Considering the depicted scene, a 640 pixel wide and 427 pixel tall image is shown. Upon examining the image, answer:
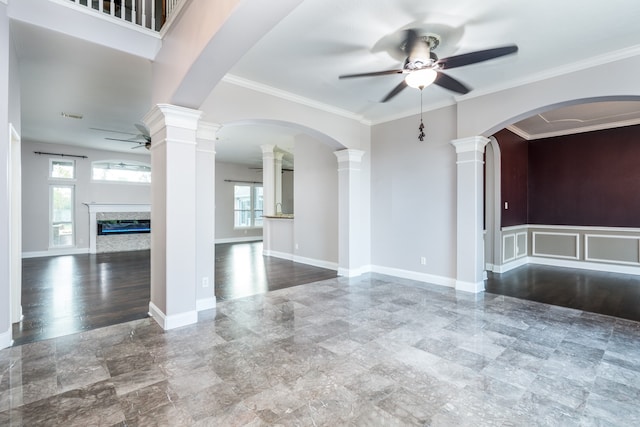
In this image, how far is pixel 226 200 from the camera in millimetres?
11242

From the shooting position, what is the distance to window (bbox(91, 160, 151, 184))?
349 inches

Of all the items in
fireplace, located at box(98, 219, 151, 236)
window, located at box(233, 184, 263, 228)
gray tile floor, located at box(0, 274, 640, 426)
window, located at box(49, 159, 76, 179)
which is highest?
window, located at box(49, 159, 76, 179)

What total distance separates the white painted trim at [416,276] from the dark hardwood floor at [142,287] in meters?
0.60

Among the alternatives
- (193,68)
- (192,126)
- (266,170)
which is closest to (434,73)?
(193,68)

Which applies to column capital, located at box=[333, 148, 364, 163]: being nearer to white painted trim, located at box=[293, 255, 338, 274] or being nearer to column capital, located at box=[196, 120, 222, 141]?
white painted trim, located at box=[293, 255, 338, 274]

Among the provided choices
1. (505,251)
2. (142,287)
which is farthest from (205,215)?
(505,251)

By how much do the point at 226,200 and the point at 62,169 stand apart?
15.1ft

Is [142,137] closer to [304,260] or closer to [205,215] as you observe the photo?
[205,215]

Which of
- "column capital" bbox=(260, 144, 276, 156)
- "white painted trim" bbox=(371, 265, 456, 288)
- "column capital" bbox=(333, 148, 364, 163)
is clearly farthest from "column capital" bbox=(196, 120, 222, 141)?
"column capital" bbox=(260, 144, 276, 156)

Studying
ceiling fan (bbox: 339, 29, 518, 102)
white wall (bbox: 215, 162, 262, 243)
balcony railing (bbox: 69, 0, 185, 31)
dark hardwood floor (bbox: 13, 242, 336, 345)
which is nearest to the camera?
ceiling fan (bbox: 339, 29, 518, 102)

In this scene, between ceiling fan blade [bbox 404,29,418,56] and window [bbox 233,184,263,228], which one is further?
window [bbox 233,184,263,228]

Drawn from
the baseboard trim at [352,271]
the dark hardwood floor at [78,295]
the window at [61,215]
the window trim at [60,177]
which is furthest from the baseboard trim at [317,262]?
the window trim at [60,177]

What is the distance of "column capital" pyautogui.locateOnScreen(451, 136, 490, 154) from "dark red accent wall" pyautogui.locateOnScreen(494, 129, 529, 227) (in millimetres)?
1490

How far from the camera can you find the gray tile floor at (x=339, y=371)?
74.7 inches
